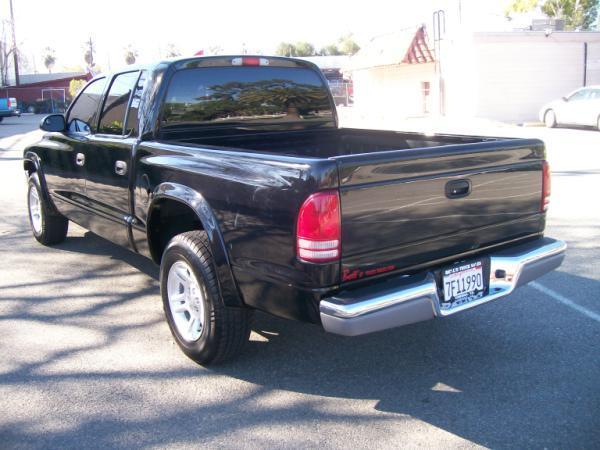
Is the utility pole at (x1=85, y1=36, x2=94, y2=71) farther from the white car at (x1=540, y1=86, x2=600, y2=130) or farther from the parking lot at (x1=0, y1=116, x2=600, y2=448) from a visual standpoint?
the parking lot at (x1=0, y1=116, x2=600, y2=448)

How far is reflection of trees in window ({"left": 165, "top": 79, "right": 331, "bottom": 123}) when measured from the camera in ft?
16.2

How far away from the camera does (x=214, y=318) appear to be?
3.93 m

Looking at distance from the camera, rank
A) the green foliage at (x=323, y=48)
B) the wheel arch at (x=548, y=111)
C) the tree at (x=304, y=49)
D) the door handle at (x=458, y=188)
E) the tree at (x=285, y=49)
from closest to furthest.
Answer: the door handle at (x=458, y=188) → the wheel arch at (x=548, y=111) → the tree at (x=285, y=49) → the green foliage at (x=323, y=48) → the tree at (x=304, y=49)

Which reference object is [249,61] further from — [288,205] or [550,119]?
[550,119]

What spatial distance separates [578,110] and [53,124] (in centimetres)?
1901

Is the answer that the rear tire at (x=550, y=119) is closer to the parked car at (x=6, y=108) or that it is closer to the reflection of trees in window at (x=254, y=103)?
→ the reflection of trees in window at (x=254, y=103)

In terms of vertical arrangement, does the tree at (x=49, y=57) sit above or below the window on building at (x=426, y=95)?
above

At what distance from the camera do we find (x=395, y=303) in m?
3.33

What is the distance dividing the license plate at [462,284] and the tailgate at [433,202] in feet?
0.34

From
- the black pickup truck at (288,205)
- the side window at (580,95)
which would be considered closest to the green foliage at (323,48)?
the side window at (580,95)

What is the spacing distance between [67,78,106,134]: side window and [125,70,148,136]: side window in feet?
2.51

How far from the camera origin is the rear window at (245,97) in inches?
192

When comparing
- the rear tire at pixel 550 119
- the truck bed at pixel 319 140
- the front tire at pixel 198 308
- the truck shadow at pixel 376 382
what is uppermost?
the truck bed at pixel 319 140

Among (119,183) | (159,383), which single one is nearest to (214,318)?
(159,383)
